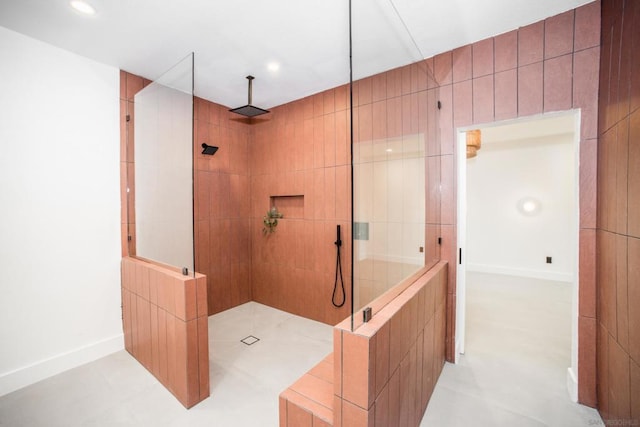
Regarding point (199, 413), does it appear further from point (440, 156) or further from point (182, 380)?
point (440, 156)

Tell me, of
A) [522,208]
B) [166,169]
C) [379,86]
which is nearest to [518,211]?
[522,208]

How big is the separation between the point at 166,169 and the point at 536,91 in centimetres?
270

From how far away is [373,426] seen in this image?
100 centimetres

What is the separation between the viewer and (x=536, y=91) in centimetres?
182

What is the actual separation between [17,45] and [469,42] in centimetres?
330

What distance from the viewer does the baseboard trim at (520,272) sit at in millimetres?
4434

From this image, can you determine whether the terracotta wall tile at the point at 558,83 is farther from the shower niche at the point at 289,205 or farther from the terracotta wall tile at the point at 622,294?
the shower niche at the point at 289,205

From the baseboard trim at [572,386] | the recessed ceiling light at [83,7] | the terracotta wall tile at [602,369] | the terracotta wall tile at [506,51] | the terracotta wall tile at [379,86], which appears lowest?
the baseboard trim at [572,386]

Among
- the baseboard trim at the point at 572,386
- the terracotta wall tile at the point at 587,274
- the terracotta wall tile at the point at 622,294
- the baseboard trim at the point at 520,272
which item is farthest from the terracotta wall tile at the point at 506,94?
the baseboard trim at the point at 520,272

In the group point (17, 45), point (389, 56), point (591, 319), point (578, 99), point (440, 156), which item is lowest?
point (591, 319)

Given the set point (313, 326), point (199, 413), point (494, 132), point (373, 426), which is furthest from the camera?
point (494, 132)

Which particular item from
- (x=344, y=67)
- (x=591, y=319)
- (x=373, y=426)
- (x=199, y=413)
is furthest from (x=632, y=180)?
(x=199, y=413)

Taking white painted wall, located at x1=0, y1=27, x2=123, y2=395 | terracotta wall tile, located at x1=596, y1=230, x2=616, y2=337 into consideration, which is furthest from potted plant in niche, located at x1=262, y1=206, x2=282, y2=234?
terracotta wall tile, located at x1=596, y1=230, x2=616, y2=337

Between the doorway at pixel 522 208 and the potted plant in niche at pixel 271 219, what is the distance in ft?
10.0
